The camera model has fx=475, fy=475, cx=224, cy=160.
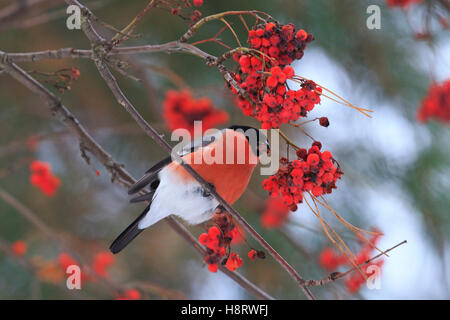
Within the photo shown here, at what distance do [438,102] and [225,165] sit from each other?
2.97 feet

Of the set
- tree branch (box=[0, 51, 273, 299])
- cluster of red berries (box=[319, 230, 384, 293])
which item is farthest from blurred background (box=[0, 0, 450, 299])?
tree branch (box=[0, 51, 273, 299])

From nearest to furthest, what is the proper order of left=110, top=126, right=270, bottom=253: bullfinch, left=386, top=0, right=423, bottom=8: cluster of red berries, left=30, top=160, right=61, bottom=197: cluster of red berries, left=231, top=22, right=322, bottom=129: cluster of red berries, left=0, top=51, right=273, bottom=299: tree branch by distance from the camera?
left=231, top=22, right=322, bottom=129: cluster of red berries, left=0, top=51, right=273, bottom=299: tree branch, left=110, top=126, right=270, bottom=253: bullfinch, left=386, top=0, right=423, bottom=8: cluster of red berries, left=30, top=160, right=61, bottom=197: cluster of red berries

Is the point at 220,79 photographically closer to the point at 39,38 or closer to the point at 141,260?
the point at 39,38

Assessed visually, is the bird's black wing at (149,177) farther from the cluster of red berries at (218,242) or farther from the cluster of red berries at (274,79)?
the cluster of red berries at (274,79)

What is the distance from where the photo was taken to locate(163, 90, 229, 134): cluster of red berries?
1.76 metres

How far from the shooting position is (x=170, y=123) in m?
1.77

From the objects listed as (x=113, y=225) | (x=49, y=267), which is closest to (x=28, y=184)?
(x=113, y=225)

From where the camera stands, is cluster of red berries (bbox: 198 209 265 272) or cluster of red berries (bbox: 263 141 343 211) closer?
cluster of red berries (bbox: 263 141 343 211)

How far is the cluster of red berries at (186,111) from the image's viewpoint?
1.76 metres

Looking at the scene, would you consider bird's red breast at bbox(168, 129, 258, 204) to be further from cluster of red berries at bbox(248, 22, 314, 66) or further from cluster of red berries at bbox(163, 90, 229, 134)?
cluster of red berries at bbox(248, 22, 314, 66)

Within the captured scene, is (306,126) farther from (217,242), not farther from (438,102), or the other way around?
(217,242)

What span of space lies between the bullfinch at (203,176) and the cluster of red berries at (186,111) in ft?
0.84

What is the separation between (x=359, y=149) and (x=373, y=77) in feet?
1.03

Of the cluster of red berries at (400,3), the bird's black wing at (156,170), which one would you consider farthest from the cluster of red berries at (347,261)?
the cluster of red berries at (400,3)
